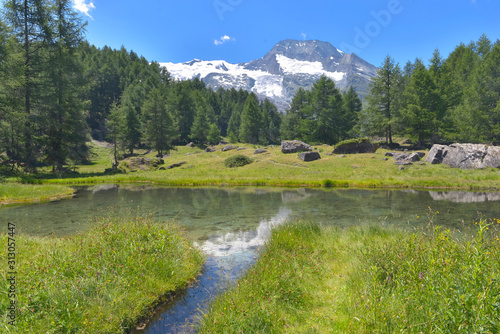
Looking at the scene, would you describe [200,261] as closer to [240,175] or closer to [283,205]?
[283,205]

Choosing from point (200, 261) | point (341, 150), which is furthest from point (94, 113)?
point (200, 261)

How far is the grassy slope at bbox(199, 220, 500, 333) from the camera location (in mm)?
3795

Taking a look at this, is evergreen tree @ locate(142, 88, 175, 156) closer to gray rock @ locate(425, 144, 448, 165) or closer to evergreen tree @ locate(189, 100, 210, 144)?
evergreen tree @ locate(189, 100, 210, 144)

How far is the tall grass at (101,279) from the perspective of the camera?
17.0ft

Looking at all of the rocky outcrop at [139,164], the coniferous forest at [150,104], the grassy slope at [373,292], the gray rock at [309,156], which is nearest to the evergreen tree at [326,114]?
the coniferous forest at [150,104]

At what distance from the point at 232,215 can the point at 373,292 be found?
46.1 feet

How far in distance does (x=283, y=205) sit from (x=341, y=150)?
3196 cm

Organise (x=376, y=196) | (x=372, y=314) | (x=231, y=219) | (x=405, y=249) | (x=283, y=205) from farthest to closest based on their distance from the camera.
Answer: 1. (x=376, y=196)
2. (x=283, y=205)
3. (x=231, y=219)
4. (x=405, y=249)
5. (x=372, y=314)

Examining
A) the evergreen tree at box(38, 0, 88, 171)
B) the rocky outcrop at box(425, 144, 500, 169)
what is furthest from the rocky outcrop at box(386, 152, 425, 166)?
the evergreen tree at box(38, 0, 88, 171)

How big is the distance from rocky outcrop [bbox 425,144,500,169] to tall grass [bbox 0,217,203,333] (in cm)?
4202

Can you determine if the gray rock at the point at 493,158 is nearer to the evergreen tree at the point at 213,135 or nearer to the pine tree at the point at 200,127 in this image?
the evergreen tree at the point at 213,135

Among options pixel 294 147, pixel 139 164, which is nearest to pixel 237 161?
pixel 294 147

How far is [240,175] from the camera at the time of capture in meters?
40.9

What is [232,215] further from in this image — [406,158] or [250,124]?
[250,124]
